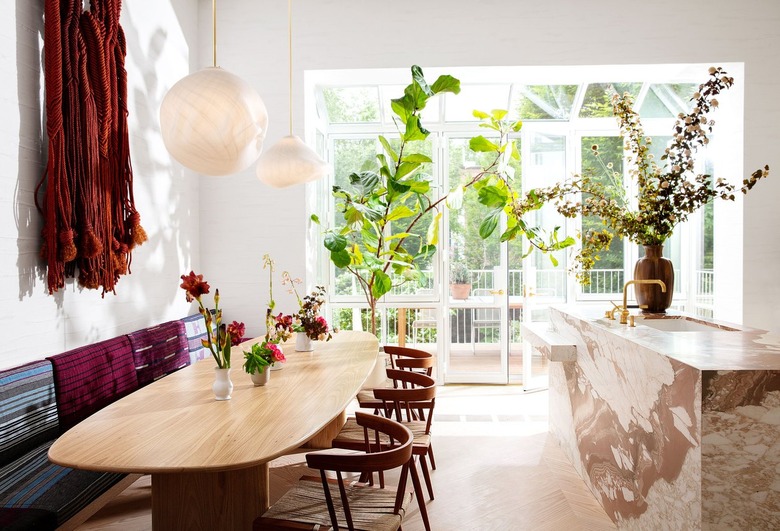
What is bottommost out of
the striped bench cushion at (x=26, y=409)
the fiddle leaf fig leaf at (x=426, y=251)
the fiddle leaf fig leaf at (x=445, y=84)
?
the striped bench cushion at (x=26, y=409)

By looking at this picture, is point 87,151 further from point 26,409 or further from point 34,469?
point 34,469

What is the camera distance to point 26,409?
254cm

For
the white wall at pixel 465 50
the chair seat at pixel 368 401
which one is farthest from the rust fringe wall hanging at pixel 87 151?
the chair seat at pixel 368 401

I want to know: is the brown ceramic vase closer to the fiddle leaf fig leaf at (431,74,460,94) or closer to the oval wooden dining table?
the oval wooden dining table

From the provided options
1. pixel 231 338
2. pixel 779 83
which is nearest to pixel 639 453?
pixel 231 338

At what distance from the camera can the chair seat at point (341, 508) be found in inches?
76.7

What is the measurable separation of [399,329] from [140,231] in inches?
112

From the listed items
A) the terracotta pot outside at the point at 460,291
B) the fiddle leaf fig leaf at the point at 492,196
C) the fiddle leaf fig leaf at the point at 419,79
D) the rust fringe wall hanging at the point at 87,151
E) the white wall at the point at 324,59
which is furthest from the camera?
the terracotta pot outside at the point at 460,291

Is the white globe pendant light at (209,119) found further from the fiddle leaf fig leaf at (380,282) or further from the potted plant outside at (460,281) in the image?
the potted plant outside at (460,281)

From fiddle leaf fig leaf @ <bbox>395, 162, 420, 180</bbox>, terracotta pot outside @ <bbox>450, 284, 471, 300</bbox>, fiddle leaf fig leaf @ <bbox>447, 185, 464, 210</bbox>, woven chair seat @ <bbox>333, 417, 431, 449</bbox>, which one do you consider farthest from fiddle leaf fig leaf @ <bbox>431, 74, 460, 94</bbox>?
woven chair seat @ <bbox>333, 417, 431, 449</bbox>

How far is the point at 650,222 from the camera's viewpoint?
311 centimetres

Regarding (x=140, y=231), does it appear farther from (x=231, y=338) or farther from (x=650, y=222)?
(x=650, y=222)

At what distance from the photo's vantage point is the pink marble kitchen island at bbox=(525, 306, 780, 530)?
1861mm

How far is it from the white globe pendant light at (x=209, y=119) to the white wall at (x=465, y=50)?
8.41 feet
